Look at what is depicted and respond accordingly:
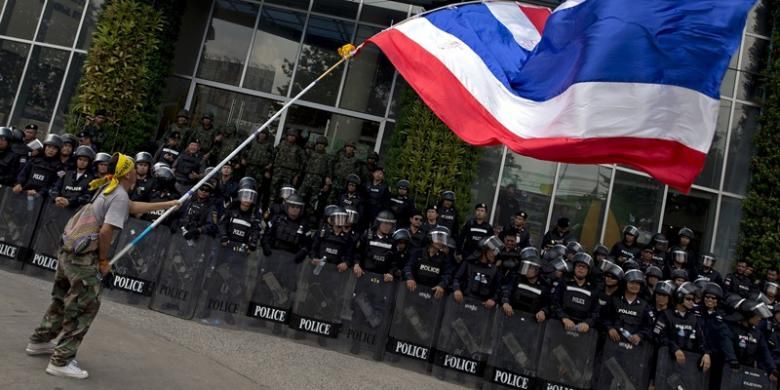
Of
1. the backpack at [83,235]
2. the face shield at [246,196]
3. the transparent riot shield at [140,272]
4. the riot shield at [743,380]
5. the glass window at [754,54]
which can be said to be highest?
the glass window at [754,54]

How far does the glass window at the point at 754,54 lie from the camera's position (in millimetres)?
13539

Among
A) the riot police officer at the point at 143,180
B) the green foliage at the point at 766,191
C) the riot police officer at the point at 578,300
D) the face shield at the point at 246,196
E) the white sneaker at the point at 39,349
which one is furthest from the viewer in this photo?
the green foliage at the point at 766,191

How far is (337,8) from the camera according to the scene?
13367 mm

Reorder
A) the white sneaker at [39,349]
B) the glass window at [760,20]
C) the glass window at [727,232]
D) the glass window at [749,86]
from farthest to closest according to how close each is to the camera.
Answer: the glass window at [760,20] < the glass window at [749,86] < the glass window at [727,232] < the white sneaker at [39,349]

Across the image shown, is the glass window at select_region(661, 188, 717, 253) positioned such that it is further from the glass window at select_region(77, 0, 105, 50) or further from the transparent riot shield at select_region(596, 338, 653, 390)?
the glass window at select_region(77, 0, 105, 50)

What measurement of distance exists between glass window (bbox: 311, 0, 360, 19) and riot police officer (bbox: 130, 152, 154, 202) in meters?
6.51

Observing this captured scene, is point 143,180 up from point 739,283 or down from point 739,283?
down

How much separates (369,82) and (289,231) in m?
6.83

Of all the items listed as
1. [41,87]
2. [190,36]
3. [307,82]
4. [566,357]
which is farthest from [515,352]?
[41,87]

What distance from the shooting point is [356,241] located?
24.7ft

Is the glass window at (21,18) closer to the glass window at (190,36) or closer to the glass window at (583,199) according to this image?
the glass window at (190,36)

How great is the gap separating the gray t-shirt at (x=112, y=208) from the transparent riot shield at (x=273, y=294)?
106 inches

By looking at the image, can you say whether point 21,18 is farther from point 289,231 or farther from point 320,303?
point 320,303

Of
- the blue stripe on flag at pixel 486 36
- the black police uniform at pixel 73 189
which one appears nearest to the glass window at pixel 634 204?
the blue stripe on flag at pixel 486 36
